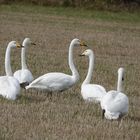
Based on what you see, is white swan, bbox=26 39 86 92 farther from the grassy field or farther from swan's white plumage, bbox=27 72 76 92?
the grassy field

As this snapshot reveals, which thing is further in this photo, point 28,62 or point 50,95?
point 28,62

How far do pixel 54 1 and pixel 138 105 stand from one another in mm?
34746

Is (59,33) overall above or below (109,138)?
below

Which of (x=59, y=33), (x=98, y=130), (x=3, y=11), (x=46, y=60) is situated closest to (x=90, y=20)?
(x=3, y=11)

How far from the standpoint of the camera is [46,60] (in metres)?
18.0

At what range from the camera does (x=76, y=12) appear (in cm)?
4266

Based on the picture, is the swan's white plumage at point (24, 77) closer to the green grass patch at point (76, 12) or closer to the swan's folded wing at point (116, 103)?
the swan's folded wing at point (116, 103)

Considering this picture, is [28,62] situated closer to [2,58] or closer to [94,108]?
[2,58]

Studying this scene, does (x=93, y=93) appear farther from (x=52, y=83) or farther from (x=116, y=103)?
(x=116, y=103)

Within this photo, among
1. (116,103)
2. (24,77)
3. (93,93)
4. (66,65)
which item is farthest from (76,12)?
(116,103)

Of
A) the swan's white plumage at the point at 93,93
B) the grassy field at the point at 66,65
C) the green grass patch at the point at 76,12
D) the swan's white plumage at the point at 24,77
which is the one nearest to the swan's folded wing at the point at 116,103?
the grassy field at the point at 66,65

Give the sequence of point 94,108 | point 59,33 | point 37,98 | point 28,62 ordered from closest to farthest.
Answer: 1. point 94,108
2. point 37,98
3. point 28,62
4. point 59,33

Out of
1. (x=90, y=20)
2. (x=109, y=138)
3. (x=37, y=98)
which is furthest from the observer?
(x=90, y=20)

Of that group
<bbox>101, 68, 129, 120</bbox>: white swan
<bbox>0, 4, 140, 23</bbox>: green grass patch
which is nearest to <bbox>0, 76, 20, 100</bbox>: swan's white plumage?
<bbox>101, 68, 129, 120</bbox>: white swan
